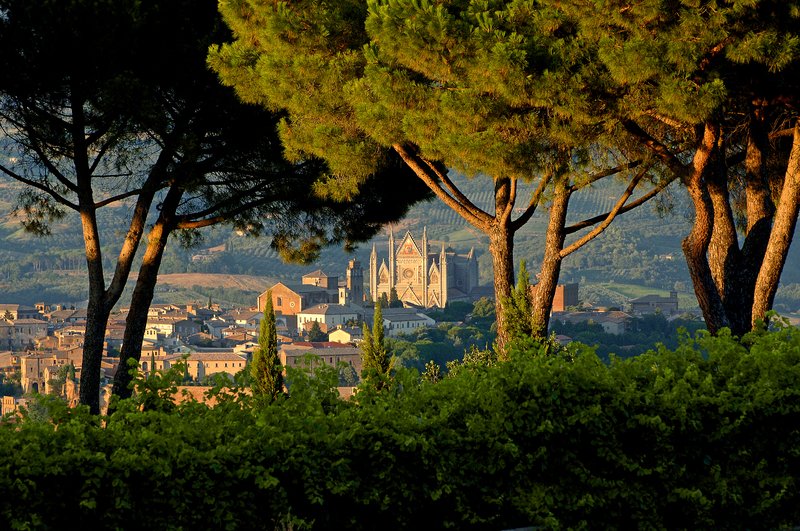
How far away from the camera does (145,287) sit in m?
9.75

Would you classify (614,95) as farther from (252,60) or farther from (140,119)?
(140,119)

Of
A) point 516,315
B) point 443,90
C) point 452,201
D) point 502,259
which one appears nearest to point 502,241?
point 502,259

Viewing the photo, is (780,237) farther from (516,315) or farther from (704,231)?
(516,315)

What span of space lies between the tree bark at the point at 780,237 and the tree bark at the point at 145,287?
5.18 metres

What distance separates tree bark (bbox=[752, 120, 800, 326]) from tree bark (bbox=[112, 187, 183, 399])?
17.0 feet

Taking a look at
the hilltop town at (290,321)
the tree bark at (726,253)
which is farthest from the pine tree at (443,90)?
the hilltop town at (290,321)

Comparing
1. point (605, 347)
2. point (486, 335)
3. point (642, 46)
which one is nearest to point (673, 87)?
point (642, 46)

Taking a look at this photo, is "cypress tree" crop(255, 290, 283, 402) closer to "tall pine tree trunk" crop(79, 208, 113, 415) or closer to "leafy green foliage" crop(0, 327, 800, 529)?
"tall pine tree trunk" crop(79, 208, 113, 415)

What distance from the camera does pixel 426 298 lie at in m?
140

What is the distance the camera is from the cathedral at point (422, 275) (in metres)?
139

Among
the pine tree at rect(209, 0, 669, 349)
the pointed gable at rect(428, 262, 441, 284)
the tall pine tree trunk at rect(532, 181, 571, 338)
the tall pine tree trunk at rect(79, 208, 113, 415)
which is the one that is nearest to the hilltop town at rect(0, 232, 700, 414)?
the pointed gable at rect(428, 262, 441, 284)

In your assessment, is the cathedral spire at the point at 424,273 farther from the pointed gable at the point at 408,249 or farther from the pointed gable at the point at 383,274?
the pointed gable at the point at 383,274

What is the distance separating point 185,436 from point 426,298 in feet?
451

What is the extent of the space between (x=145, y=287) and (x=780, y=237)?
566 centimetres
